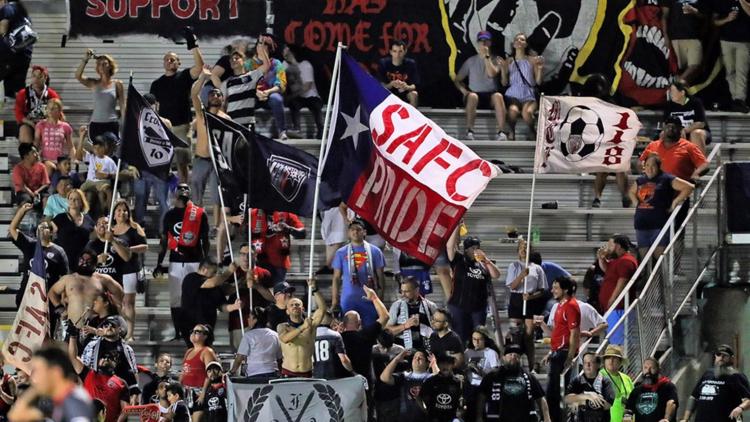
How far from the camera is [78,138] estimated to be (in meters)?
24.8

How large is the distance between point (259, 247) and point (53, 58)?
6.79 meters

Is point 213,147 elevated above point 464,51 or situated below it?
below

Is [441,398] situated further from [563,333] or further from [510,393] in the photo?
[563,333]

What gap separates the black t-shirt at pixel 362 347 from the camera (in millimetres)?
18875

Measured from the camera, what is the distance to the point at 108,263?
20906 mm

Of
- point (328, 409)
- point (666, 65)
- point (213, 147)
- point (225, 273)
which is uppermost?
point (666, 65)

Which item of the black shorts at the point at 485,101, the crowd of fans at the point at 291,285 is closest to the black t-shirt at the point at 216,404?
the crowd of fans at the point at 291,285

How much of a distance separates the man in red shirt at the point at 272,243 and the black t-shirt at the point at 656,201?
3898 mm

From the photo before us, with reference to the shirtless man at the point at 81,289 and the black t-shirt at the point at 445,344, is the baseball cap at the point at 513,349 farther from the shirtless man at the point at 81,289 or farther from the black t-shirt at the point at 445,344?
the shirtless man at the point at 81,289

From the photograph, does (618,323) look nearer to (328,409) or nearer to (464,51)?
(328,409)

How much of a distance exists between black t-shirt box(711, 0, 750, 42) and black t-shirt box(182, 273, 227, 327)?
8.72m

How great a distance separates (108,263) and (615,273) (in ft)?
17.9

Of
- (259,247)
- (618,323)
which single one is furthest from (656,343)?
(259,247)

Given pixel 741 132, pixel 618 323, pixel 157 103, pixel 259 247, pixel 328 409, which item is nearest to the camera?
pixel 328 409
